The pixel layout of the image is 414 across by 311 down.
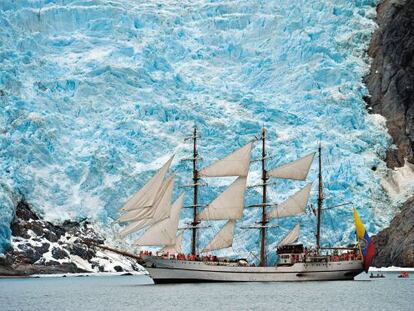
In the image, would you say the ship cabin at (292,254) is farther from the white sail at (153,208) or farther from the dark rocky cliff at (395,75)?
the dark rocky cliff at (395,75)

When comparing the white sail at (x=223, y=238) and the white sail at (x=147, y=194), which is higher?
the white sail at (x=147, y=194)

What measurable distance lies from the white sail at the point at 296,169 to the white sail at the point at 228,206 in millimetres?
3014

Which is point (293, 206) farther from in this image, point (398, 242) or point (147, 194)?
point (398, 242)

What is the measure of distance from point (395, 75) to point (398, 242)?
96.3 feet

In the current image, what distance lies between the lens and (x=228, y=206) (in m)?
68.1

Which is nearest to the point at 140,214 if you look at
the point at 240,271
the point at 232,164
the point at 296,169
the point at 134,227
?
the point at 134,227

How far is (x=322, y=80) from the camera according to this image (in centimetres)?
10075

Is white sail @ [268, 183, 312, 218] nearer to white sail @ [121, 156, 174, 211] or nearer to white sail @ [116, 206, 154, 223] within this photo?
white sail @ [121, 156, 174, 211]

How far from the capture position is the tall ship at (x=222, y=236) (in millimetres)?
64438

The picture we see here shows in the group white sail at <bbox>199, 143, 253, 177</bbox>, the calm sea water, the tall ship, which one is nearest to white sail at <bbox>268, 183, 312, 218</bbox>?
the tall ship

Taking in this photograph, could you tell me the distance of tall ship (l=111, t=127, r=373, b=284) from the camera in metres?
64.4

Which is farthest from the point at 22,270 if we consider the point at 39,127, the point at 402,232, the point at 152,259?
the point at 402,232

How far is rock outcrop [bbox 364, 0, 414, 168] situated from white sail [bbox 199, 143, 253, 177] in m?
37.7

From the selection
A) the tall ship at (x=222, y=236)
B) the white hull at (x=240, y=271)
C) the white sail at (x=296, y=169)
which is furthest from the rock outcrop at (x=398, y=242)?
the white sail at (x=296, y=169)
